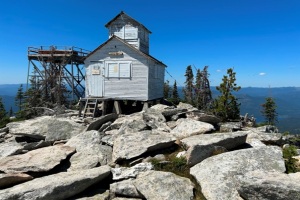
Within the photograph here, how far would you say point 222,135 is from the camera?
13.2m

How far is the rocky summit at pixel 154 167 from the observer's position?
9.66 m

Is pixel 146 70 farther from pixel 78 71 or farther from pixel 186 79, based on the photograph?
pixel 186 79

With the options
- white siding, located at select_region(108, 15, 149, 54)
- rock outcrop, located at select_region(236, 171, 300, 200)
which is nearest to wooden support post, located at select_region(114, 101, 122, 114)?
white siding, located at select_region(108, 15, 149, 54)

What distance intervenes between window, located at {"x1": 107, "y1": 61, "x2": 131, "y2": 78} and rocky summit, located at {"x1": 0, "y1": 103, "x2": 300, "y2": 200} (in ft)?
31.1

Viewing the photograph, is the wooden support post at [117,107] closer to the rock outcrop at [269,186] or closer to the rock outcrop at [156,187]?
the rock outcrop at [156,187]

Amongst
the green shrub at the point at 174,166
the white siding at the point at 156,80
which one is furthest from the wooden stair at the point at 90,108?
the green shrub at the point at 174,166

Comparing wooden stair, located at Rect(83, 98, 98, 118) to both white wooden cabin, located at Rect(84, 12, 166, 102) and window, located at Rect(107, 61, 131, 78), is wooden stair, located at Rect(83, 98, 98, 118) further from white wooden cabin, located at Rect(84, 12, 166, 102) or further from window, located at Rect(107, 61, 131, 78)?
window, located at Rect(107, 61, 131, 78)

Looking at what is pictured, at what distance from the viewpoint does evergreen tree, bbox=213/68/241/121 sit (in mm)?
20219

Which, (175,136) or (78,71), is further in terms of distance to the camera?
(78,71)

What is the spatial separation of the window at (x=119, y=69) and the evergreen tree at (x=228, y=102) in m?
8.47

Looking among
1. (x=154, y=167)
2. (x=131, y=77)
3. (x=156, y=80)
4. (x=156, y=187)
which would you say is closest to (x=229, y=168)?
(x=156, y=187)

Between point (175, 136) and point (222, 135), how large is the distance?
2.75 metres

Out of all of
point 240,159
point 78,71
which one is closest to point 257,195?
point 240,159

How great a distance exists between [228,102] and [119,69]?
1008 centimetres
